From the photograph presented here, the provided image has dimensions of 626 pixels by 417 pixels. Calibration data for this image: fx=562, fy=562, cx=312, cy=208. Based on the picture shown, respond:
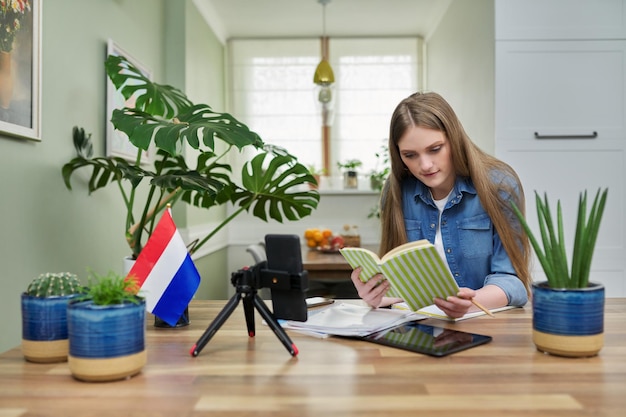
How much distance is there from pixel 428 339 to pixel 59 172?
1.66 metres

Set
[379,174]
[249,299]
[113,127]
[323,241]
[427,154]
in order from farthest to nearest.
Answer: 1. [379,174]
2. [323,241]
3. [113,127]
4. [427,154]
5. [249,299]

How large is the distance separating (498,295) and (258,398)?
87 centimetres

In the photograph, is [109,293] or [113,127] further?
[113,127]

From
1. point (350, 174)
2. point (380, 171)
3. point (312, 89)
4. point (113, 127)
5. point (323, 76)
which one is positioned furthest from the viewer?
point (312, 89)

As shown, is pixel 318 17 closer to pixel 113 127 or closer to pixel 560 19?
pixel 560 19

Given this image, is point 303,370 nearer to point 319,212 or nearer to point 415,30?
point 319,212

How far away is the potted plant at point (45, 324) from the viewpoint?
1.02 metres

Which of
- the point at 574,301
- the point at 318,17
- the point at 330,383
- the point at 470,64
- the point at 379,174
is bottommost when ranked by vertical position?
the point at 330,383

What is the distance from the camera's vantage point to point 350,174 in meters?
5.21

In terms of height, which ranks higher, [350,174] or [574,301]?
[350,174]

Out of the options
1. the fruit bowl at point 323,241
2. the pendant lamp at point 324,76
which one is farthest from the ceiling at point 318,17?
the fruit bowl at point 323,241

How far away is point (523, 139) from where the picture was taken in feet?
11.0

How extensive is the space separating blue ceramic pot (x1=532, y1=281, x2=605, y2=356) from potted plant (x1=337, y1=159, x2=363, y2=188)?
4160mm

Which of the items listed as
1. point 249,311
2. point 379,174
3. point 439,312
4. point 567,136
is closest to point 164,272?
point 249,311
